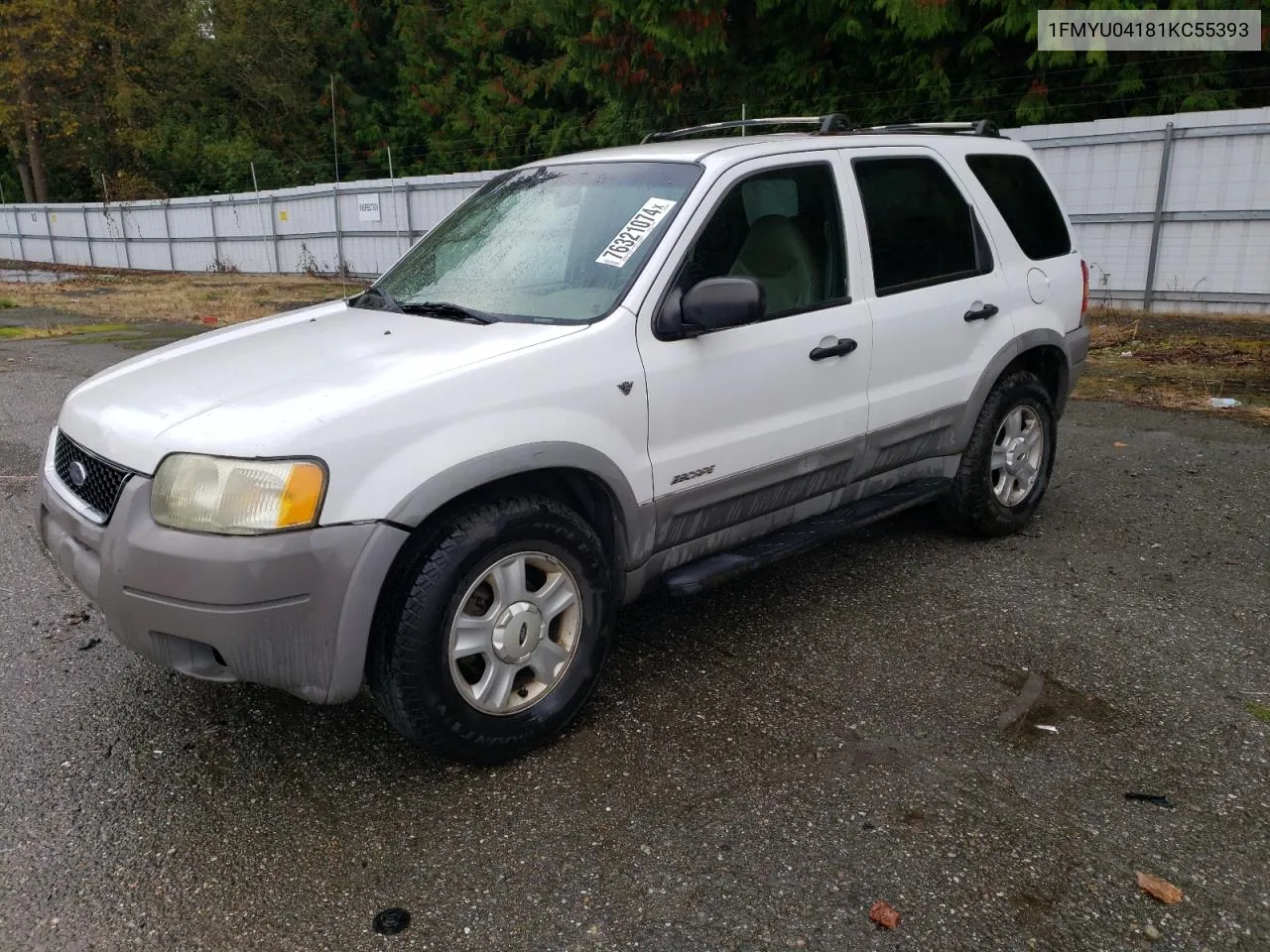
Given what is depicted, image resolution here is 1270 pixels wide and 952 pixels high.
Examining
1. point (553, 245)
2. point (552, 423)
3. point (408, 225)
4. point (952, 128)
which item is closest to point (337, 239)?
point (408, 225)

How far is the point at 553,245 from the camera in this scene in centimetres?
380

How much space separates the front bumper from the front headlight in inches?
1.4

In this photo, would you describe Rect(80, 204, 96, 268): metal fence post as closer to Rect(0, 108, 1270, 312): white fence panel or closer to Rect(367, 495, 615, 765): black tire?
Rect(0, 108, 1270, 312): white fence panel

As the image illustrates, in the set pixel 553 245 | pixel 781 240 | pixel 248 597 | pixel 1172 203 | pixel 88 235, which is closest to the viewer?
pixel 248 597

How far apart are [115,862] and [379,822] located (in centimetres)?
68

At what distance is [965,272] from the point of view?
15.2ft

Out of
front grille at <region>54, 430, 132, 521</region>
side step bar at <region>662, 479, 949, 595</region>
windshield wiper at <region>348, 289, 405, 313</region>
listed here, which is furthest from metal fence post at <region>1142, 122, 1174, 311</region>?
front grille at <region>54, 430, 132, 521</region>

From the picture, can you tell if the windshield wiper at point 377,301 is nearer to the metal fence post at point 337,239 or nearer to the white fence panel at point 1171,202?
the white fence panel at point 1171,202

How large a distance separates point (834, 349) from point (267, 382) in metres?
2.06

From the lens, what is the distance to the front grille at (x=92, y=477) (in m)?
2.98

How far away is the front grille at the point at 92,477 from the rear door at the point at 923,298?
2753 mm

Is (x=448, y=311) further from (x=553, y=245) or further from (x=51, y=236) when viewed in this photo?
(x=51, y=236)

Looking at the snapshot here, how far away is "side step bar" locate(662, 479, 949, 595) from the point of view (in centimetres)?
363

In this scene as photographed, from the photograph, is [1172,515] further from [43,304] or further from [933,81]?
[43,304]
